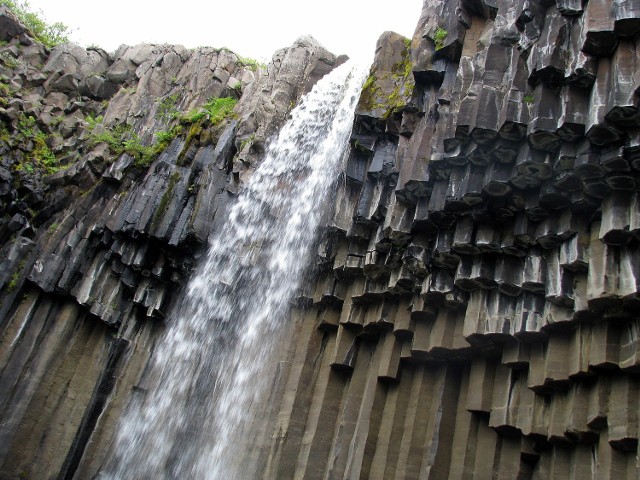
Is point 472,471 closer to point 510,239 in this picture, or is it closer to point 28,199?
point 510,239

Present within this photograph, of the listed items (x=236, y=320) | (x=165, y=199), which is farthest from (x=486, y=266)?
(x=165, y=199)

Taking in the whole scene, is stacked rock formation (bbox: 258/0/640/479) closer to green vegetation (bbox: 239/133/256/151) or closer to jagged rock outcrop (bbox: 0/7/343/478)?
green vegetation (bbox: 239/133/256/151)

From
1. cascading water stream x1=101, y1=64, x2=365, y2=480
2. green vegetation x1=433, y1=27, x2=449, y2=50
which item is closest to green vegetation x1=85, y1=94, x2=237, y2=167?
cascading water stream x1=101, y1=64, x2=365, y2=480

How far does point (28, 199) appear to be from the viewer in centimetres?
1655

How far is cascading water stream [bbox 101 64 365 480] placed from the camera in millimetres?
11219

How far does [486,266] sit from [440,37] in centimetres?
396

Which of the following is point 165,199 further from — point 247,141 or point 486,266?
point 486,266

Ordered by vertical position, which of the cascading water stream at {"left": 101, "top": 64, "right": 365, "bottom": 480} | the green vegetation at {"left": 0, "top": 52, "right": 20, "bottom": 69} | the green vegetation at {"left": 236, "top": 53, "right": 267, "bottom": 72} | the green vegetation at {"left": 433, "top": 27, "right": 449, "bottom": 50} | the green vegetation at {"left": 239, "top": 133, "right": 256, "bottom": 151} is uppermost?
the green vegetation at {"left": 236, "top": 53, "right": 267, "bottom": 72}

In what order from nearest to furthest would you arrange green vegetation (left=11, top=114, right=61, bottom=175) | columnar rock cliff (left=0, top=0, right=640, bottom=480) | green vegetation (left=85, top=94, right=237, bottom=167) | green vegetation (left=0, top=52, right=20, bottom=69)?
1. columnar rock cliff (left=0, top=0, right=640, bottom=480)
2. green vegetation (left=85, top=94, right=237, bottom=167)
3. green vegetation (left=11, top=114, right=61, bottom=175)
4. green vegetation (left=0, top=52, right=20, bottom=69)

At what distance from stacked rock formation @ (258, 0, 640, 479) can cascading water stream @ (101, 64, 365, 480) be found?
1171 mm

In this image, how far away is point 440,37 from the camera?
9.44m

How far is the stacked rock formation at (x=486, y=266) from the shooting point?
245 inches

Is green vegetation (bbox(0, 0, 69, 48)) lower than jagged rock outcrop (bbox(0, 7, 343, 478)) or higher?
higher

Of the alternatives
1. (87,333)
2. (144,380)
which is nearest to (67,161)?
(87,333)
